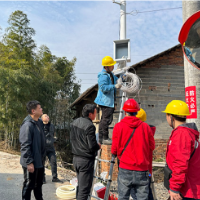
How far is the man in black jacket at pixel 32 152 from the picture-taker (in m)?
2.88

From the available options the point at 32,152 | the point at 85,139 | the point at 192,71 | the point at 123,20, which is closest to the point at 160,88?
the point at 123,20

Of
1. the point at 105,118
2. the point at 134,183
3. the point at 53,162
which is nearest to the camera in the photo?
the point at 134,183

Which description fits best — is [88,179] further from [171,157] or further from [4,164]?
[4,164]

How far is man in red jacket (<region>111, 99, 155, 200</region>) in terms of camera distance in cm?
245

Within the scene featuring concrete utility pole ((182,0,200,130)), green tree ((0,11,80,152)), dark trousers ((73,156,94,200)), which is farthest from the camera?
green tree ((0,11,80,152))

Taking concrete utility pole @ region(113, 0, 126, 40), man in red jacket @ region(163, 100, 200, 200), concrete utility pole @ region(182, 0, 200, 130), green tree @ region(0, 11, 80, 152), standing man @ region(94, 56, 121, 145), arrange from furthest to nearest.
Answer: green tree @ region(0, 11, 80, 152) → concrete utility pole @ region(113, 0, 126, 40) → standing man @ region(94, 56, 121, 145) → concrete utility pole @ region(182, 0, 200, 130) → man in red jacket @ region(163, 100, 200, 200)

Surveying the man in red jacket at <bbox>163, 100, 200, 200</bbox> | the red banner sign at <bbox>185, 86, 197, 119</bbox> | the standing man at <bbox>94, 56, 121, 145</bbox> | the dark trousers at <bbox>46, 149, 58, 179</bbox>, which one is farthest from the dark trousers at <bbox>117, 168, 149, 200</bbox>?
the dark trousers at <bbox>46, 149, 58, 179</bbox>

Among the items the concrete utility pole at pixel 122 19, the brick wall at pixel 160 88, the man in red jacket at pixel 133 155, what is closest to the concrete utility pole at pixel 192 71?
the man in red jacket at pixel 133 155

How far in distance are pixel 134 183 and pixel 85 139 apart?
0.91 metres

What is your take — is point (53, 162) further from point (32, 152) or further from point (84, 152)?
point (84, 152)

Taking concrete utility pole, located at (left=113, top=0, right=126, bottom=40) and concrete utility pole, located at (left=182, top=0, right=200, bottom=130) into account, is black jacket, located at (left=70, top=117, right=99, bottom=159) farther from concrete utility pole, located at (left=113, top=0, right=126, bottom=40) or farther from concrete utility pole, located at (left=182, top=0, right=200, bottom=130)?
concrete utility pole, located at (left=113, top=0, right=126, bottom=40)

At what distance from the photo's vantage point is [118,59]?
197 inches

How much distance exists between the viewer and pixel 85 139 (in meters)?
3.00

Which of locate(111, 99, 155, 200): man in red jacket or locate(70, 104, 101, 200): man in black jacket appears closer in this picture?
locate(111, 99, 155, 200): man in red jacket
